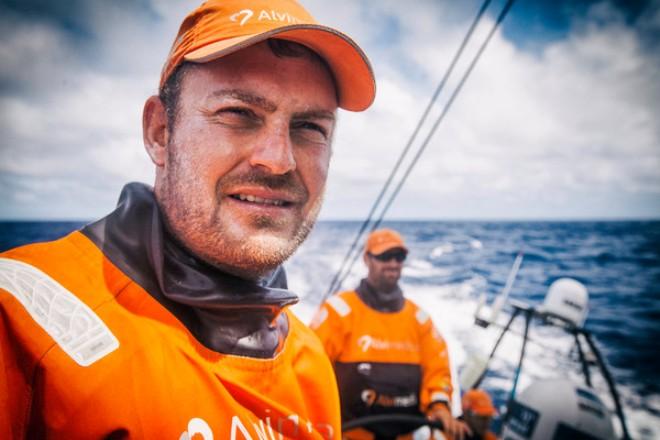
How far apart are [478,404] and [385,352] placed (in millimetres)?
1124

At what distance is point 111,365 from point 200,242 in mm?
370

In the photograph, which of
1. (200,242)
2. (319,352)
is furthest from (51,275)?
(319,352)

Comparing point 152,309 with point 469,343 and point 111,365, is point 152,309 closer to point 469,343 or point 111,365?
point 111,365

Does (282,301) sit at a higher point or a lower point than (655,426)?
higher

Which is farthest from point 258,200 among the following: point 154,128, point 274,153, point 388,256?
point 388,256

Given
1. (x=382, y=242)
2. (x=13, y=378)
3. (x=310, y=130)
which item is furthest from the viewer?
(x=382, y=242)

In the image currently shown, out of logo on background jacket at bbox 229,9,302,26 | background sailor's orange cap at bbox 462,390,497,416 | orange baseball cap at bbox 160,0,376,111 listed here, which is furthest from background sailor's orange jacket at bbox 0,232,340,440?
background sailor's orange cap at bbox 462,390,497,416

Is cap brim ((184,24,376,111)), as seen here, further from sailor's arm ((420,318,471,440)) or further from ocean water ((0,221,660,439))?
ocean water ((0,221,660,439))

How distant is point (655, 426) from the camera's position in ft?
17.3

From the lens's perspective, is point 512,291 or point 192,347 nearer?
point 192,347

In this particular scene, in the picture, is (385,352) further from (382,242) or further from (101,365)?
(101,365)

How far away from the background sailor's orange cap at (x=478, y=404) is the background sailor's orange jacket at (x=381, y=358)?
267 millimetres

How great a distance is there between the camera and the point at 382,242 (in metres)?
4.29

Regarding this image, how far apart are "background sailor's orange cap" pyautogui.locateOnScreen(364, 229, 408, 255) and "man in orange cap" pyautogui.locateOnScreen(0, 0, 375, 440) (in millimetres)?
2994
